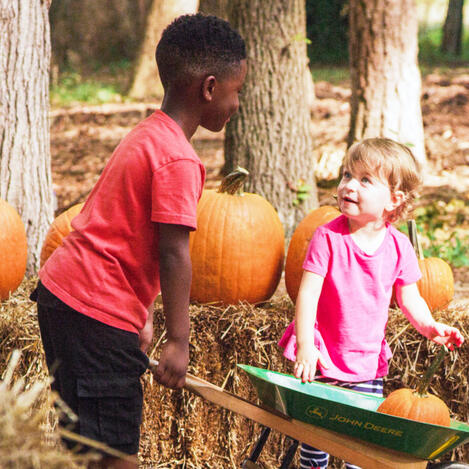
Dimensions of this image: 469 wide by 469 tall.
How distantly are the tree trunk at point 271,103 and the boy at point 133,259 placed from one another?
3.33 m

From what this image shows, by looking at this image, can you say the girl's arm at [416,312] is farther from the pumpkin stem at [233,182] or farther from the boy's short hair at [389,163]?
the pumpkin stem at [233,182]

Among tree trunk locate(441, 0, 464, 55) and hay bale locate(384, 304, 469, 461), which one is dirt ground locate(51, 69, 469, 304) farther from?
tree trunk locate(441, 0, 464, 55)

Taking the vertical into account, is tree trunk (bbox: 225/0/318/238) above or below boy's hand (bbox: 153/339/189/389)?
above

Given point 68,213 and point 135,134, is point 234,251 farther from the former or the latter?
point 135,134

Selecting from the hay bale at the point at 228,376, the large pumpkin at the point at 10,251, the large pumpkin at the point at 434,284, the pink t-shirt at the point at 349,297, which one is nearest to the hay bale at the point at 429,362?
the hay bale at the point at 228,376

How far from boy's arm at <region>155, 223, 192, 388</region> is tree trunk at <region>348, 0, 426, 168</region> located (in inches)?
194

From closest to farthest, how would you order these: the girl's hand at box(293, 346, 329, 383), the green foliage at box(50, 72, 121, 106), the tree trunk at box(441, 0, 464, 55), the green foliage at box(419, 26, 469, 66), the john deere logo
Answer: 1. the john deere logo
2. the girl's hand at box(293, 346, 329, 383)
3. the green foliage at box(50, 72, 121, 106)
4. the green foliage at box(419, 26, 469, 66)
5. the tree trunk at box(441, 0, 464, 55)

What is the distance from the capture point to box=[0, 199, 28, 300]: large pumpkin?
3625mm

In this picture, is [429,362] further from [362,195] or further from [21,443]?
[21,443]

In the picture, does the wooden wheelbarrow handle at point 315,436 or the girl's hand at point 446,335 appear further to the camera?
the girl's hand at point 446,335

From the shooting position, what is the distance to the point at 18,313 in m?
3.36

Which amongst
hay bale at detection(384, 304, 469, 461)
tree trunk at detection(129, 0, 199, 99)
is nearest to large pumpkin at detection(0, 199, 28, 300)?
hay bale at detection(384, 304, 469, 461)

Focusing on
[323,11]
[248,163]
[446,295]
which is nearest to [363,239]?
[446,295]

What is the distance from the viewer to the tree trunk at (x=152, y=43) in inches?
455
